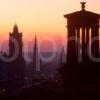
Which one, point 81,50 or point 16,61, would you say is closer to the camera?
point 81,50

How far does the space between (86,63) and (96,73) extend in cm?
146

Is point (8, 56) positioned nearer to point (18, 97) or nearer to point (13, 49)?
point (13, 49)

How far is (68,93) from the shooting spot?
25.2 meters

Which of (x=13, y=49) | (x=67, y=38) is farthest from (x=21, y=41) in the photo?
(x=67, y=38)

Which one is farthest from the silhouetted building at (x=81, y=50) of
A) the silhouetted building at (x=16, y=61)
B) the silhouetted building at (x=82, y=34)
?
the silhouetted building at (x=16, y=61)

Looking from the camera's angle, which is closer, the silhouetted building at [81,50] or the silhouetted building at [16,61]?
the silhouetted building at [81,50]

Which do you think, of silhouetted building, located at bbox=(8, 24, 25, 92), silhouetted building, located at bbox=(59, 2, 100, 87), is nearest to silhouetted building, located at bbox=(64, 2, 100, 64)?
silhouetted building, located at bbox=(59, 2, 100, 87)

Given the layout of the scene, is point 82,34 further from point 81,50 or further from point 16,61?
point 16,61

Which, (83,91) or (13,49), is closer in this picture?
(83,91)

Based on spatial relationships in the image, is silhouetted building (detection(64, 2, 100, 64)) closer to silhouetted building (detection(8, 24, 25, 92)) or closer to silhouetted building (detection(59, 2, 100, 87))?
silhouetted building (detection(59, 2, 100, 87))

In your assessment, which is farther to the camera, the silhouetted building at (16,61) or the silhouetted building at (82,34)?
the silhouetted building at (16,61)

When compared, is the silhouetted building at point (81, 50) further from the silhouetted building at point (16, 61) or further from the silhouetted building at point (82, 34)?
the silhouetted building at point (16, 61)

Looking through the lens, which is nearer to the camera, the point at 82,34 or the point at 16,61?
the point at 82,34

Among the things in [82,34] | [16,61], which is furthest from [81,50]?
[16,61]
